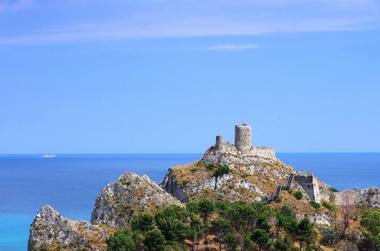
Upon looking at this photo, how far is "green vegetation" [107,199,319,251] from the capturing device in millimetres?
70250

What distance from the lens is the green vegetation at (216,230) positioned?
70250 mm

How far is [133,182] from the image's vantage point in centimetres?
8888

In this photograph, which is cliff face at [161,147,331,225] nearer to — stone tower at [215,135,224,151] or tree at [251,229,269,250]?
stone tower at [215,135,224,151]

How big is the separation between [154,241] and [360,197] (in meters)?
46.2

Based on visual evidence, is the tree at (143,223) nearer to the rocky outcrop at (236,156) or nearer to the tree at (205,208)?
the tree at (205,208)

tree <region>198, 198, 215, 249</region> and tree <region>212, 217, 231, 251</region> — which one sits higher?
tree <region>198, 198, 215, 249</region>

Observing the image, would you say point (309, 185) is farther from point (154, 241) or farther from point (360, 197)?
point (154, 241)

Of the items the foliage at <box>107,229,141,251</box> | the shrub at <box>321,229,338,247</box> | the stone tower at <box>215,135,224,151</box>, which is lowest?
the foliage at <box>107,229,141,251</box>

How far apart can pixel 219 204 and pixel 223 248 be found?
376 inches

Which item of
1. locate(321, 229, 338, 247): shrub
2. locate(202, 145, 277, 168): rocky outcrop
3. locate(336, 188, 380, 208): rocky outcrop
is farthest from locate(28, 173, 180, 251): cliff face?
locate(336, 188, 380, 208): rocky outcrop

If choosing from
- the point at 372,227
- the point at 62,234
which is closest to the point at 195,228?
the point at 62,234

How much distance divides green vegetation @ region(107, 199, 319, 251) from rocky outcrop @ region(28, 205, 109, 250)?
11.9 feet

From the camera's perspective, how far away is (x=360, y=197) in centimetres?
10456

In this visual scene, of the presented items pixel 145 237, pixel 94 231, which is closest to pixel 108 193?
pixel 94 231
